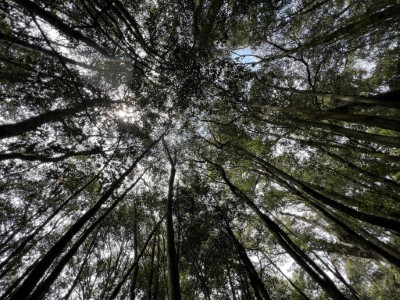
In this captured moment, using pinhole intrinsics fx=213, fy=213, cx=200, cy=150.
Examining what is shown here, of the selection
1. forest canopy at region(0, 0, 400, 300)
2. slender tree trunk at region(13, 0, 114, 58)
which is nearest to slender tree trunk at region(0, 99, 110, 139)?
forest canopy at region(0, 0, 400, 300)

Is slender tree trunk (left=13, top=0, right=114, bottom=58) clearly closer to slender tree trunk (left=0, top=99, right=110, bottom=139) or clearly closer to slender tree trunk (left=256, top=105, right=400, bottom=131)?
slender tree trunk (left=0, top=99, right=110, bottom=139)

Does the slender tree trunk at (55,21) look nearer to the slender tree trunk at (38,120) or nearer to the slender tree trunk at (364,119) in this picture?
the slender tree trunk at (38,120)

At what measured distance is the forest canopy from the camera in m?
5.60

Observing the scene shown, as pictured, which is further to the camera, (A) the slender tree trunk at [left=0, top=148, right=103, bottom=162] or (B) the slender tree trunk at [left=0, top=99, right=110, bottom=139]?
(A) the slender tree trunk at [left=0, top=148, right=103, bottom=162]

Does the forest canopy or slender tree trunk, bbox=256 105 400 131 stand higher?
the forest canopy

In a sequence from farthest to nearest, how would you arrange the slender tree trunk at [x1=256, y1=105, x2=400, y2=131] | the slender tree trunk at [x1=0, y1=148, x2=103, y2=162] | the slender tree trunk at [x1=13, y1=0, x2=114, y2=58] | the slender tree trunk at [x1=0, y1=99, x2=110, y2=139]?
1. the slender tree trunk at [x1=0, y1=148, x2=103, y2=162]
2. the slender tree trunk at [x1=0, y1=99, x2=110, y2=139]
3. the slender tree trunk at [x1=13, y1=0, x2=114, y2=58]
4. the slender tree trunk at [x1=256, y1=105, x2=400, y2=131]

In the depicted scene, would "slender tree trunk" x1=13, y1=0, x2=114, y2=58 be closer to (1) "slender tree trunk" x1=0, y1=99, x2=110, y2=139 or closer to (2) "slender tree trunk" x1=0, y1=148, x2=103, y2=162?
(1) "slender tree trunk" x1=0, y1=99, x2=110, y2=139

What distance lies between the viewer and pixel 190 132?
9.41 m

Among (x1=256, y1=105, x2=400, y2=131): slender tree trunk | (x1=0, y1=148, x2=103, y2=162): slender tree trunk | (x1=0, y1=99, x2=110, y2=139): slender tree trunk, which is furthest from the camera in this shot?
(x1=0, y1=148, x2=103, y2=162): slender tree trunk

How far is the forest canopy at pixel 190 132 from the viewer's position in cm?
560

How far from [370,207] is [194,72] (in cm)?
596

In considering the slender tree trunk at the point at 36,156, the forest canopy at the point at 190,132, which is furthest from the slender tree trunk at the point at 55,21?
the slender tree trunk at the point at 36,156

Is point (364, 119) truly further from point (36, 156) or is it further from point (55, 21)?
point (36, 156)

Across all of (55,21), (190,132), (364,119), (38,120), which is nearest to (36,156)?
(38,120)
